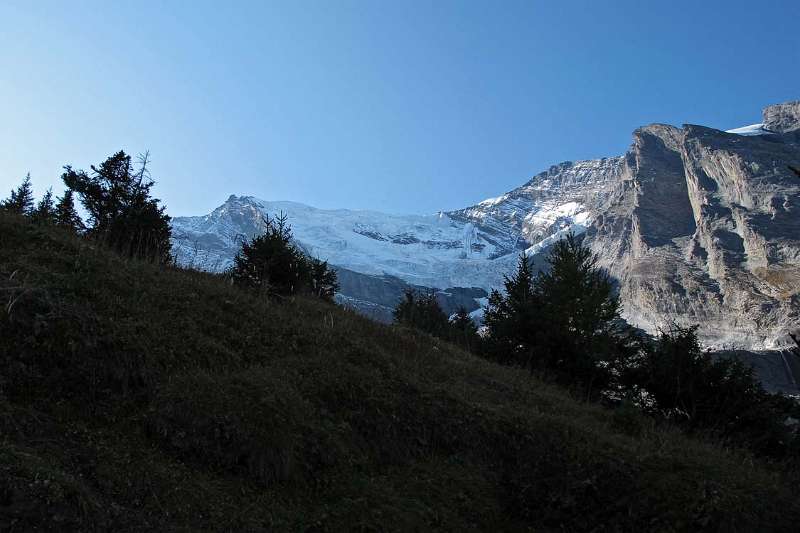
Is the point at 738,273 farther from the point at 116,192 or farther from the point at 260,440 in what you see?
the point at 260,440

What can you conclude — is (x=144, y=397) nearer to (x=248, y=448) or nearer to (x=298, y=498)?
(x=248, y=448)

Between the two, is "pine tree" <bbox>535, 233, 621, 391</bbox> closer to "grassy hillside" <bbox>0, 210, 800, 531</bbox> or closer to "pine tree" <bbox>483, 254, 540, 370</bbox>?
"pine tree" <bbox>483, 254, 540, 370</bbox>

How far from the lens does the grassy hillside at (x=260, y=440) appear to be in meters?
5.06

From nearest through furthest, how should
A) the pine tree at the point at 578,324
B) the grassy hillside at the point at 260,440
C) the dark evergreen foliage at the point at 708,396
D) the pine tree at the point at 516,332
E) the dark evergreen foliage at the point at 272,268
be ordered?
the grassy hillside at the point at 260,440
the dark evergreen foliage at the point at 708,396
the dark evergreen foliage at the point at 272,268
the pine tree at the point at 578,324
the pine tree at the point at 516,332

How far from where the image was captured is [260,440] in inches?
238

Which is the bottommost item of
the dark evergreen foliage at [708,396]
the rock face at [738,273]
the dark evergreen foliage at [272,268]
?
the dark evergreen foliage at [708,396]

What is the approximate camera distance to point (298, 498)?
5824mm

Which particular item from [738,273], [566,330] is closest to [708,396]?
[566,330]

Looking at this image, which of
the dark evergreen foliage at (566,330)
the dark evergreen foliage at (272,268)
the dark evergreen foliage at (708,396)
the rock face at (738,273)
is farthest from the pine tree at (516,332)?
the rock face at (738,273)

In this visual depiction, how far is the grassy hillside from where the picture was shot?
5.06 metres

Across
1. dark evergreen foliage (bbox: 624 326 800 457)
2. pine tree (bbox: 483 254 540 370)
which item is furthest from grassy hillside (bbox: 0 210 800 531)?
pine tree (bbox: 483 254 540 370)

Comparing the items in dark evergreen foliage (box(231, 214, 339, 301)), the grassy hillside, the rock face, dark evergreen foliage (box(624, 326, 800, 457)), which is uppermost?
the rock face

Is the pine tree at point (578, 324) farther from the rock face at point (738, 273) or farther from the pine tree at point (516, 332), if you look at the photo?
the rock face at point (738, 273)

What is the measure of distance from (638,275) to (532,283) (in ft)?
614
